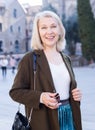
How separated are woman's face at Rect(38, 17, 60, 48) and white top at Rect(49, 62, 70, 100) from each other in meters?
0.18

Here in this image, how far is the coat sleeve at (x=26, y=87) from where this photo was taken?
290 cm

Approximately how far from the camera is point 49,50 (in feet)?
10.2

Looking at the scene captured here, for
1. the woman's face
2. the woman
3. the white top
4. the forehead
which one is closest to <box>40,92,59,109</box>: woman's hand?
the woman

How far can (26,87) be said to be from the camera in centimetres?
295

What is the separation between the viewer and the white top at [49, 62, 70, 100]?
297 centimetres

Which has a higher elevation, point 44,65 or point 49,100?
point 44,65

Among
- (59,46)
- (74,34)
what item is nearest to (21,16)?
(74,34)

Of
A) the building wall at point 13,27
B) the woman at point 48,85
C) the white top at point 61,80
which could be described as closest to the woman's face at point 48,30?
the woman at point 48,85

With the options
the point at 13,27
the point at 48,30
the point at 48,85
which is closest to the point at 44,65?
the point at 48,85

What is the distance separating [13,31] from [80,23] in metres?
26.5

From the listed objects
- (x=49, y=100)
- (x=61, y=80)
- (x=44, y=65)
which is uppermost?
(x=44, y=65)

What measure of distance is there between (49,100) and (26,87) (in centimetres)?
23

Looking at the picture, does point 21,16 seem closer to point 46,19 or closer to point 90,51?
point 90,51

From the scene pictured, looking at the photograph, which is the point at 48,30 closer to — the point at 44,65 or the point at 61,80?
the point at 44,65
